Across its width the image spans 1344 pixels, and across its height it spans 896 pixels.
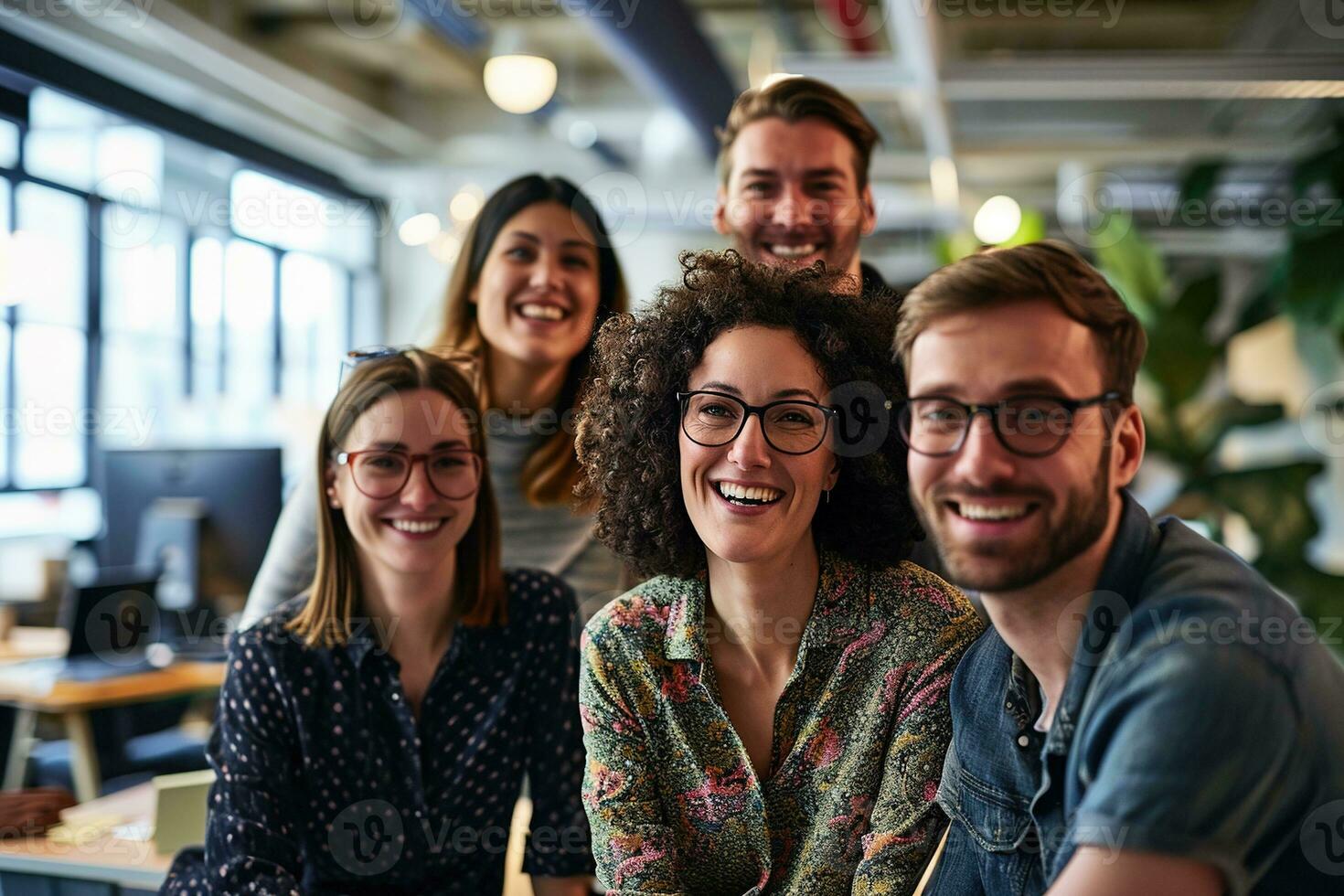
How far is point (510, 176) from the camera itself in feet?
30.9

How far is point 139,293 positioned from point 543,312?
722 centimetres

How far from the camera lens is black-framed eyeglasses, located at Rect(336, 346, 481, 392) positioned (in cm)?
228

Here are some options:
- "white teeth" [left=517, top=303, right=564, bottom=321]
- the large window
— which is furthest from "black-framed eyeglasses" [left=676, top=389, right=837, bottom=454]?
the large window

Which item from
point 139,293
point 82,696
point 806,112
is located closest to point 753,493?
point 806,112

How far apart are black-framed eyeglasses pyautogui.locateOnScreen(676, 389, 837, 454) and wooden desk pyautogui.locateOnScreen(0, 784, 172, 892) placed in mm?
1327

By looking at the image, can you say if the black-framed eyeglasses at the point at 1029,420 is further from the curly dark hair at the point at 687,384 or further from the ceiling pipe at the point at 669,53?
the ceiling pipe at the point at 669,53

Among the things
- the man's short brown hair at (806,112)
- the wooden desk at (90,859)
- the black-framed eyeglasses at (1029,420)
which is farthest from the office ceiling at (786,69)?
the black-framed eyeglasses at (1029,420)

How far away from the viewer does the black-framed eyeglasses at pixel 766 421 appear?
1734 mm

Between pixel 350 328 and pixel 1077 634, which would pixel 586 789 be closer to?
pixel 1077 634

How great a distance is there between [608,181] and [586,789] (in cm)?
985

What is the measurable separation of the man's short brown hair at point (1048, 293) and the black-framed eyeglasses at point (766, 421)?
37 centimetres

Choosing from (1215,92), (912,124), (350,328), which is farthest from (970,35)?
(350,328)

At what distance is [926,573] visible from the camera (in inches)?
74.1

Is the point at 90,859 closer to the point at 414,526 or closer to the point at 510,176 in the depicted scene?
the point at 414,526
